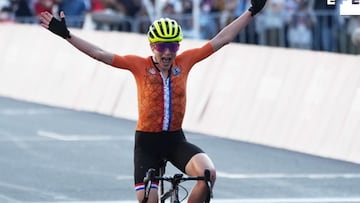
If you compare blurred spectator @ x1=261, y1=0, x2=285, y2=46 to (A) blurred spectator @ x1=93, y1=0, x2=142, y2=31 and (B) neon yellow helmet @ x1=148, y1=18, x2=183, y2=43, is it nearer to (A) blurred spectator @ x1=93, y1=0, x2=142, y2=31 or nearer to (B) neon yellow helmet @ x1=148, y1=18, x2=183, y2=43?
(A) blurred spectator @ x1=93, y1=0, x2=142, y2=31

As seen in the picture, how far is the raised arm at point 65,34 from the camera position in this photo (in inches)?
435

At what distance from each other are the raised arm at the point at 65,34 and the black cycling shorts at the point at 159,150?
682 millimetres

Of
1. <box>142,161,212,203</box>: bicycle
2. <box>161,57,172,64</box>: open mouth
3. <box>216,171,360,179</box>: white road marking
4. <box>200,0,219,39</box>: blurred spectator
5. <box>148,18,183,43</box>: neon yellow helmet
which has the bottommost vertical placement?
<box>200,0,219,39</box>: blurred spectator

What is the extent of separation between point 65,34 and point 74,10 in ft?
70.9

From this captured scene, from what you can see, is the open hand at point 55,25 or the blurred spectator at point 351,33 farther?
the blurred spectator at point 351,33

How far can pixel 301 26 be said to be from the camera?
25891 millimetres

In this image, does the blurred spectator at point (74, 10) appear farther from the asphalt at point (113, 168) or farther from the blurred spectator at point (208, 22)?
the asphalt at point (113, 168)

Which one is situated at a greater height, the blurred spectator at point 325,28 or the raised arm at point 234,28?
the raised arm at point 234,28

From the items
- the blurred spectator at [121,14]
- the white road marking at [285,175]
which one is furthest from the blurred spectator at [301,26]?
the white road marking at [285,175]

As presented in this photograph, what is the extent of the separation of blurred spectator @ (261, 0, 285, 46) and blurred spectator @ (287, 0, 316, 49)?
0.74 ft

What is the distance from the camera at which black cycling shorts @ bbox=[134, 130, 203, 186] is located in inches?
431

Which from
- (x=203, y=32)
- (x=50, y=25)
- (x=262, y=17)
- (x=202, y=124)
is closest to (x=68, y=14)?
(x=203, y=32)

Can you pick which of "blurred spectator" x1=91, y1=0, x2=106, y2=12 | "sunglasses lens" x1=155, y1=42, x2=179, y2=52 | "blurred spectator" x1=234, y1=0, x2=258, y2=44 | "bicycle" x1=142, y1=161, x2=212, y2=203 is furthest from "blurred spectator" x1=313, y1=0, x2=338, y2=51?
"bicycle" x1=142, y1=161, x2=212, y2=203

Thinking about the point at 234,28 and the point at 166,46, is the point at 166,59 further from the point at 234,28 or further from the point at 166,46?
the point at 234,28
